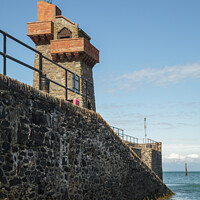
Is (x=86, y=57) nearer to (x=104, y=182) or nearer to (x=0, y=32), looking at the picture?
(x=104, y=182)

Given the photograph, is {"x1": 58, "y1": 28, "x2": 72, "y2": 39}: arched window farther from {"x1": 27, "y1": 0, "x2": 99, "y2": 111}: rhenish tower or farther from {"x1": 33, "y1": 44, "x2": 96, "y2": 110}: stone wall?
{"x1": 33, "y1": 44, "x2": 96, "y2": 110}: stone wall

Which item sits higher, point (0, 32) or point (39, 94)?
point (0, 32)

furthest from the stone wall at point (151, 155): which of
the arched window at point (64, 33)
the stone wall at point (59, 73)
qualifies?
the arched window at point (64, 33)

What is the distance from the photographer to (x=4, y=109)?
749 cm

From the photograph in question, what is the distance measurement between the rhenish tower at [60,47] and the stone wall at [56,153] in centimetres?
1392

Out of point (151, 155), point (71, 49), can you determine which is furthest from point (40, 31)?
point (151, 155)

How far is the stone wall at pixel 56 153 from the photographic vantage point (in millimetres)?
7582

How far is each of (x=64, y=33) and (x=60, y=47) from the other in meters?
1.50

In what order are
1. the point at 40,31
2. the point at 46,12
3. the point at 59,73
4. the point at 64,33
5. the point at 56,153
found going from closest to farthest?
the point at 56,153, the point at 59,73, the point at 64,33, the point at 40,31, the point at 46,12

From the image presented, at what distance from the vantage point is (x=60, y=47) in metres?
28.0

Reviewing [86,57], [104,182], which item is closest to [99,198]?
[104,182]

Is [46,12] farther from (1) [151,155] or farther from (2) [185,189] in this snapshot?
(2) [185,189]

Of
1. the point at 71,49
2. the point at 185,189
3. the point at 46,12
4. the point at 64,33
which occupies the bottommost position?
the point at 185,189

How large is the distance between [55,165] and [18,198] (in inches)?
75.2
